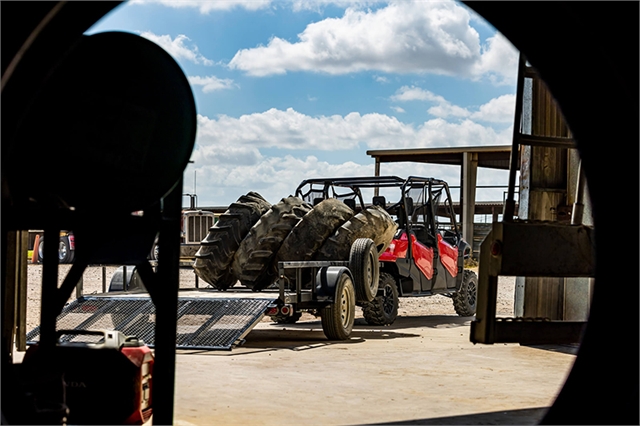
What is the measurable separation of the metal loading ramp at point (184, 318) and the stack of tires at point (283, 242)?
3.86ft

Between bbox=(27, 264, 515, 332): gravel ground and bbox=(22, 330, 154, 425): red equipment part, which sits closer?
bbox=(22, 330, 154, 425): red equipment part

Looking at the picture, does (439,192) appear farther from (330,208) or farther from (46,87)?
(46,87)

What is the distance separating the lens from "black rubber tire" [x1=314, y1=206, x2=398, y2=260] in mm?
12211

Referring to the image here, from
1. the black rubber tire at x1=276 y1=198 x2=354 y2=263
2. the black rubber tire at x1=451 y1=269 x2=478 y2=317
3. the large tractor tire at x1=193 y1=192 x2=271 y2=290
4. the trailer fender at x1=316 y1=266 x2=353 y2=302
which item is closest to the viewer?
the trailer fender at x1=316 y1=266 x2=353 y2=302

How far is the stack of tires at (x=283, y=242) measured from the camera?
1209 centimetres

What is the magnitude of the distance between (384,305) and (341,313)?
2351 millimetres

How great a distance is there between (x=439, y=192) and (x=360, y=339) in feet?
13.0

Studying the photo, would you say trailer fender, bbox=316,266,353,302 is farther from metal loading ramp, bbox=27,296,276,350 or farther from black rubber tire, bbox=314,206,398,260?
metal loading ramp, bbox=27,296,276,350

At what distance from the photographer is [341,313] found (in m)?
11.7

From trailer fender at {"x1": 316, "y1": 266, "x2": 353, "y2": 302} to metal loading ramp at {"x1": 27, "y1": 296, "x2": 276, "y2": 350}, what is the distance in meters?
0.85

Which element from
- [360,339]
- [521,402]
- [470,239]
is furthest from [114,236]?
[470,239]

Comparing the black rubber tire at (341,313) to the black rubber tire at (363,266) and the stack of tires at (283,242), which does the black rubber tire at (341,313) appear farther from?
the stack of tires at (283,242)

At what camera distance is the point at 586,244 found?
491cm

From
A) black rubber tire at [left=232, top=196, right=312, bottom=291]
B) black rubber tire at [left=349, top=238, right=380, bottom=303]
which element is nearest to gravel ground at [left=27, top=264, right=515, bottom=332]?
black rubber tire at [left=232, top=196, right=312, bottom=291]
